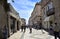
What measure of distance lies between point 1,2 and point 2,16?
138cm

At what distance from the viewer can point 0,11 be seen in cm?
861

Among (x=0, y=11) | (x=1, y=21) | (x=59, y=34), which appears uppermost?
(x=0, y=11)

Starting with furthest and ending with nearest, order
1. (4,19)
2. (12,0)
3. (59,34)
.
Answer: (59,34) < (4,19) < (12,0)

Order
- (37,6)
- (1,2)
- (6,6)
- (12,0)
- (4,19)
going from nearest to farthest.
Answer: (12,0) < (1,2) < (6,6) < (4,19) < (37,6)

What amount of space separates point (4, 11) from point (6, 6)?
290 mm

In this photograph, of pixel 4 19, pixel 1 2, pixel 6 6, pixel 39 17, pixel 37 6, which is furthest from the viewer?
pixel 37 6

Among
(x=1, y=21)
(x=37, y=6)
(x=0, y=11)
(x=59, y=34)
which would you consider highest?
(x=37, y=6)

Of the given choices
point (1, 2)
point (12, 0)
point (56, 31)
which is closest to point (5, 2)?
point (1, 2)

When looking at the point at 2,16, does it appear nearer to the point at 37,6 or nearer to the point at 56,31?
the point at 56,31

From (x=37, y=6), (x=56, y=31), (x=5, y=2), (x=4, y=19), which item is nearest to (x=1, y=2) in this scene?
(x=5, y=2)

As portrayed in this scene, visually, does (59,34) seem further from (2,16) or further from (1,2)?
(1,2)

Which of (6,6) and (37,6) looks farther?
(37,6)

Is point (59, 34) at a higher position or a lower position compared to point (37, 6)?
lower

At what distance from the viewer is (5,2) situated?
7312 millimetres
